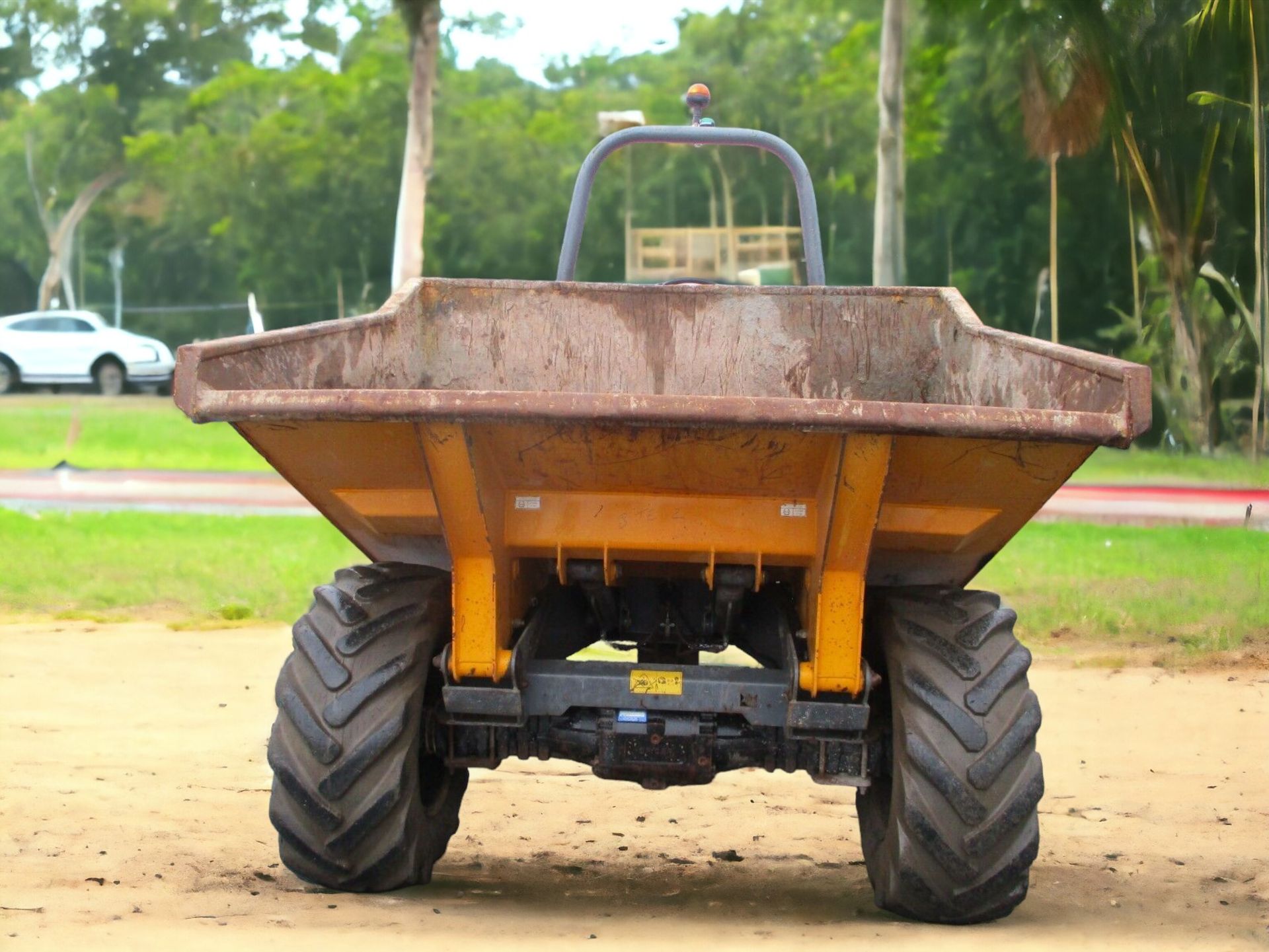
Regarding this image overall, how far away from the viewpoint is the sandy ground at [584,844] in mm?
4301

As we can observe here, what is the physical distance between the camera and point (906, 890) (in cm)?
445

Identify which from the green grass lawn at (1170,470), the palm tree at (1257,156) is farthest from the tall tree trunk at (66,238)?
the palm tree at (1257,156)

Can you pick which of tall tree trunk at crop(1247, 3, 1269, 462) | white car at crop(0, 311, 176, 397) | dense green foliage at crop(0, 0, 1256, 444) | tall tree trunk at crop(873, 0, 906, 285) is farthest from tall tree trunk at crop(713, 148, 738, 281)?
tall tree trunk at crop(1247, 3, 1269, 462)

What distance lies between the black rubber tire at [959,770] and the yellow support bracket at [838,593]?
0.16 metres

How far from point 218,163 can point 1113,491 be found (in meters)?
30.4

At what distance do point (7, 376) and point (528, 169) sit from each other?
17.1m

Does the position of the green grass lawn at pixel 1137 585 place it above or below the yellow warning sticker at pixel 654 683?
below

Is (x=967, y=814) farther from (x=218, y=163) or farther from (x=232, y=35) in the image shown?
(x=232, y=35)

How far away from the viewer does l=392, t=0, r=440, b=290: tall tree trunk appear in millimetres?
23188

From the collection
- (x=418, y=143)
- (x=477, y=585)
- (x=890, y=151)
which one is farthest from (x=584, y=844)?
(x=418, y=143)

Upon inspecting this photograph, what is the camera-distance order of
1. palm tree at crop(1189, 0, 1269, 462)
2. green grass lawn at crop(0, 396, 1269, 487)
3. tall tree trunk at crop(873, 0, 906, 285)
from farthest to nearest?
1. tall tree trunk at crop(873, 0, 906, 285)
2. green grass lawn at crop(0, 396, 1269, 487)
3. palm tree at crop(1189, 0, 1269, 462)

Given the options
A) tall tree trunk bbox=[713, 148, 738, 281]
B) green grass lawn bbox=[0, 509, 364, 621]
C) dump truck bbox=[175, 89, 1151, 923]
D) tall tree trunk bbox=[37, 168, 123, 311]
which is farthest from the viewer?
tall tree trunk bbox=[37, 168, 123, 311]

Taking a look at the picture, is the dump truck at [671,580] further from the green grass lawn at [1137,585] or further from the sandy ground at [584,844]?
the green grass lawn at [1137,585]

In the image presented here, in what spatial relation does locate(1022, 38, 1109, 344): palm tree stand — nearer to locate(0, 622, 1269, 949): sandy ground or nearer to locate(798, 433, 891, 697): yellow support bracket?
locate(0, 622, 1269, 949): sandy ground
